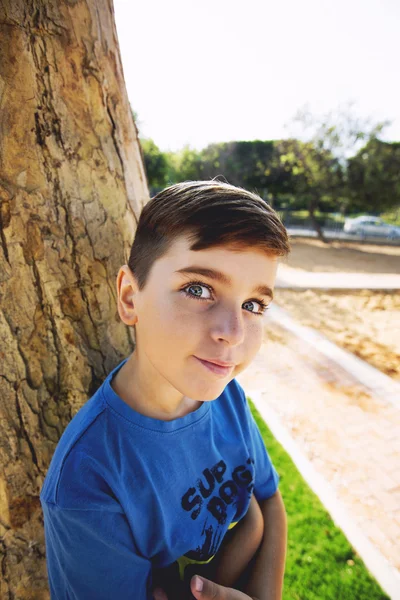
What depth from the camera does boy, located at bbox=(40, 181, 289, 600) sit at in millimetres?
972

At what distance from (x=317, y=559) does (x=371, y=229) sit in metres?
21.9

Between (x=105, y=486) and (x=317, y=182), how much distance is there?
1881cm

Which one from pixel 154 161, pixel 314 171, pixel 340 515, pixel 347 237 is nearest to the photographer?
pixel 340 515

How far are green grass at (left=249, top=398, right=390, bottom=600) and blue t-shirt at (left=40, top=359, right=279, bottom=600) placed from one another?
1444 mm

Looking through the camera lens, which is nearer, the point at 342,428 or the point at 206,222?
the point at 206,222

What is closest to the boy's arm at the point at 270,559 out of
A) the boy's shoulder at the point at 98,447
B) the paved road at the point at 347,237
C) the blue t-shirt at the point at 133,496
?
the blue t-shirt at the point at 133,496

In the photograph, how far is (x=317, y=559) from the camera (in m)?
2.41

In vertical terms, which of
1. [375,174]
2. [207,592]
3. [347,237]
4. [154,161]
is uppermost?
[154,161]

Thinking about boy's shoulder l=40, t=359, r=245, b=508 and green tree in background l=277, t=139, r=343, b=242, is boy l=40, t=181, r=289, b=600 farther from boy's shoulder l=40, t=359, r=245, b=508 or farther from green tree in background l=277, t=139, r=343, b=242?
green tree in background l=277, t=139, r=343, b=242

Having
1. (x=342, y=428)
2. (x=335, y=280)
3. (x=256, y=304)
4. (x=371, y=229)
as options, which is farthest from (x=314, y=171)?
(x=256, y=304)

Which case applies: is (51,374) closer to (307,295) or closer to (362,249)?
(307,295)

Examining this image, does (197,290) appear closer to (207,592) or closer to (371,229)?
(207,592)

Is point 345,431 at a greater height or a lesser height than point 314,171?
lesser

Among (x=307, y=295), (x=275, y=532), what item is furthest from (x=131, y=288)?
(x=307, y=295)
